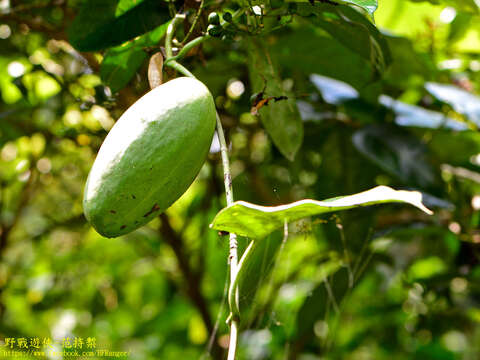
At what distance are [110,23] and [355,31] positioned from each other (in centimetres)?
31

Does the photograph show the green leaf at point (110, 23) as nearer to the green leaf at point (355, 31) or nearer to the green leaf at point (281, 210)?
the green leaf at point (355, 31)

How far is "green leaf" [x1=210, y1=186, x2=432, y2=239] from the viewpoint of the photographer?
37 cm

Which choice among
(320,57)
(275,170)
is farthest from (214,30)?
(275,170)

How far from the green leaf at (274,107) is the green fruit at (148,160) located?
25 centimetres

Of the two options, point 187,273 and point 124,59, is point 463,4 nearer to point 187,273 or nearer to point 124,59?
point 124,59

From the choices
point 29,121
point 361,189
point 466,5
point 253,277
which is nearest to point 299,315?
point 361,189

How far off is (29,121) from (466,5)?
106 cm

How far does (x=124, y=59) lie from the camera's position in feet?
2.27

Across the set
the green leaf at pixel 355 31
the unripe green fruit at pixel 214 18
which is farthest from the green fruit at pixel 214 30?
the green leaf at pixel 355 31

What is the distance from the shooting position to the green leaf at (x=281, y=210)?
0.37 m

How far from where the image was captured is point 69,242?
5.71 ft

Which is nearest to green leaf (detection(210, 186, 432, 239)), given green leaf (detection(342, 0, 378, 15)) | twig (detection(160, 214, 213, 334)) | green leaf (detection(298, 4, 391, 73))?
green leaf (detection(342, 0, 378, 15))

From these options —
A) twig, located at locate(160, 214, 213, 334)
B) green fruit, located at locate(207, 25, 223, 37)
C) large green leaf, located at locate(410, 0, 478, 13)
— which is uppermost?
green fruit, located at locate(207, 25, 223, 37)

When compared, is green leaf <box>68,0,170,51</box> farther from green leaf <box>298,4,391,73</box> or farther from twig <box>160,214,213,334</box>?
twig <box>160,214,213,334</box>
